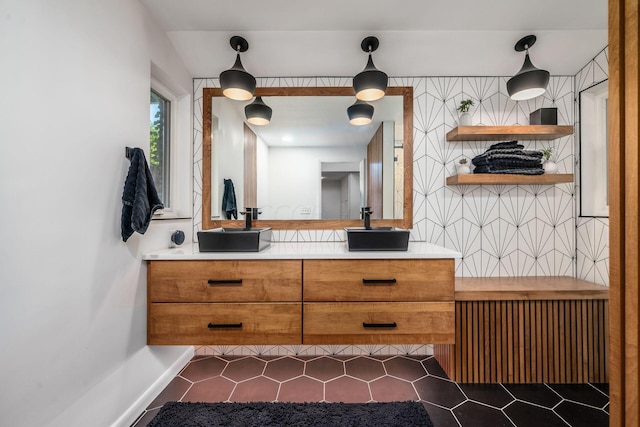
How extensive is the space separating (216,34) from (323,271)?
65.7 inches

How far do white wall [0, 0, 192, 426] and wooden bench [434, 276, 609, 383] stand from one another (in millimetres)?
1925

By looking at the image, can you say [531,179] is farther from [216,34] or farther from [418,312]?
[216,34]

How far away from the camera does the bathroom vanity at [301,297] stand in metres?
1.57

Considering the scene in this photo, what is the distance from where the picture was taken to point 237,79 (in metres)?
1.78

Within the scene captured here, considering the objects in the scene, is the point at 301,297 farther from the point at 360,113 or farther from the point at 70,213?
the point at 360,113

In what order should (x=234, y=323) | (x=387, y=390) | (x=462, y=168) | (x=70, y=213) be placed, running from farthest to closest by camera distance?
1. (x=462, y=168)
2. (x=387, y=390)
3. (x=234, y=323)
4. (x=70, y=213)

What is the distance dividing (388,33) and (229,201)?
5.31 ft

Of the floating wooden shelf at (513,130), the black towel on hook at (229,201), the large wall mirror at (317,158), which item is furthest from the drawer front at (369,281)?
the floating wooden shelf at (513,130)

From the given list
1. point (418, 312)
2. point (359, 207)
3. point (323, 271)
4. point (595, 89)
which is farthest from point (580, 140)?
point (323, 271)

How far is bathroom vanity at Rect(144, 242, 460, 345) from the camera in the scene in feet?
5.14

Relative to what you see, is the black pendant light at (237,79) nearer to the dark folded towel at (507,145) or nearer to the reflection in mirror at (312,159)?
the reflection in mirror at (312,159)

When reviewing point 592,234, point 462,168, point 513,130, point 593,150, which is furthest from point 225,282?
point 593,150

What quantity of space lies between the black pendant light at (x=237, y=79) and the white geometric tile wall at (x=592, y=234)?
2366 millimetres

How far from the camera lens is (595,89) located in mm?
2012
